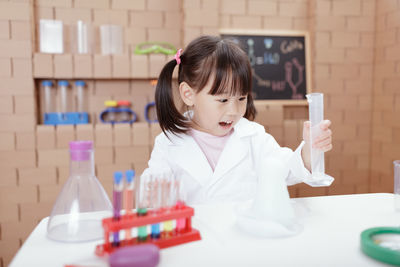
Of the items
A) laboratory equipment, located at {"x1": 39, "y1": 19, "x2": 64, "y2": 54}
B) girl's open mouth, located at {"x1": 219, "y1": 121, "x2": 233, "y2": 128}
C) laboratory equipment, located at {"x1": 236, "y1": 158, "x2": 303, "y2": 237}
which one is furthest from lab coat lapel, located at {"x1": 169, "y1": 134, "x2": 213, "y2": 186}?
laboratory equipment, located at {"x1": 39, "y1": 19, "x2": 64, "y2": 54}

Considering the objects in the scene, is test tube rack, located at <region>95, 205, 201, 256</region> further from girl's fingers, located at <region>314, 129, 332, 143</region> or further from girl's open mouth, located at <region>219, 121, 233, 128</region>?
girl's open mouth, located at <region>219, 121, 233, 128</region>

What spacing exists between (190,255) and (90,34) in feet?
6.26

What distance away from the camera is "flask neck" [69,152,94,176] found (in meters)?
0.70

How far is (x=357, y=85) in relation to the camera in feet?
8.43

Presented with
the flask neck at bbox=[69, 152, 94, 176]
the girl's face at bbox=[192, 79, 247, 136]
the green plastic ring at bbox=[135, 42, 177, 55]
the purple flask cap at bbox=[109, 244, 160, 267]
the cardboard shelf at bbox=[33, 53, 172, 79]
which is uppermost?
the green plastic ring at bbox=[135, 42, 177, 55]

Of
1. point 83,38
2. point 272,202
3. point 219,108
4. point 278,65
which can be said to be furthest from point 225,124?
point 278,65

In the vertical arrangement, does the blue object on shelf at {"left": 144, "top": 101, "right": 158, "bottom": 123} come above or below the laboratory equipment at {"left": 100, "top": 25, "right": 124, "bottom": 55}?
below

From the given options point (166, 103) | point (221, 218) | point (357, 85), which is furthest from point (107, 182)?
point (357, 85)

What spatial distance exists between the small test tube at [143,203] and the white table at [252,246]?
48mm

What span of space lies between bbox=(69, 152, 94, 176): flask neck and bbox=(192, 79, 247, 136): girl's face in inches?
21.0

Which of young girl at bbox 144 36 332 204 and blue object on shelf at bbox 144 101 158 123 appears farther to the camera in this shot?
blue object on shelf at bbox 144 101 158 123

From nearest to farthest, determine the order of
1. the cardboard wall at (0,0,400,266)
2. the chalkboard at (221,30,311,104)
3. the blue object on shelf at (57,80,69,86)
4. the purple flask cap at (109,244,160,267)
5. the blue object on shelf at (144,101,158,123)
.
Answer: the purple flask cap at (109,244,160,267) < the cardboard wall at (0,0,400,266) < the blue object on shelf at (57,80,69,86) < the blue object on shelf at (144,101,158,123) < the chalkboard at (221,30,311,104)

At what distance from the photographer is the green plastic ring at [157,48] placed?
2.19 meters

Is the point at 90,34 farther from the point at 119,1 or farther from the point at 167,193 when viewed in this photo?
the point at 167,193
